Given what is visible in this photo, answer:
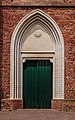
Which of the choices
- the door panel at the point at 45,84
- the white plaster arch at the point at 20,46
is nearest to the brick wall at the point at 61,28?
the white plaster arch at the point at 20,46

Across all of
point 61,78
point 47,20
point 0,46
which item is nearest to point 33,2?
point 47,20

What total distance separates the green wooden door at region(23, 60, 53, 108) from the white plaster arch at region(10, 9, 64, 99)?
1.43 ft

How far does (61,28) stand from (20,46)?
222 cm

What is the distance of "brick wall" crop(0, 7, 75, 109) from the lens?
17.2 meters

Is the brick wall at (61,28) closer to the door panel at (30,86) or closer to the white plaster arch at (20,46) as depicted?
the white plaster arch at (20,46)

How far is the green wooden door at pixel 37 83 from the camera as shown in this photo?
17906 mm

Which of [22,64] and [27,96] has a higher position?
[22,64]

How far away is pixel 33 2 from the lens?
17344 millimetres

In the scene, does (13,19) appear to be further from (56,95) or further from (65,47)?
(56,95)

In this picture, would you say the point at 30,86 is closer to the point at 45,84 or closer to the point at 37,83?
the point at 37,83

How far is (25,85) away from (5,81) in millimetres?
1184

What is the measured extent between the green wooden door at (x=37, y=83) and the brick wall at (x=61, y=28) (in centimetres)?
104

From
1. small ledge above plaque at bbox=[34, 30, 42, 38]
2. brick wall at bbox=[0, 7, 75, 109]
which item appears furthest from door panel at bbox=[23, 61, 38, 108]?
small ledge above plaque at bbox=[34, 30, 42, 38]

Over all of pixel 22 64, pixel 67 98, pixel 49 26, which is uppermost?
pixel 49 26
